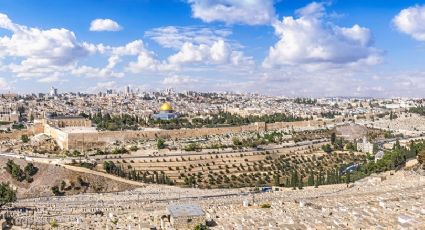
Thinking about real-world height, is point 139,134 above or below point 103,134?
below

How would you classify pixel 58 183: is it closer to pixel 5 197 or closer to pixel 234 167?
pixel 5 197

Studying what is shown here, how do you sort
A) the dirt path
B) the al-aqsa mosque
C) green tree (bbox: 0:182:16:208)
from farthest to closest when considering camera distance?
the al-aqsa mosque, the dirt path, green tree (bbox: 0:182:16:208)

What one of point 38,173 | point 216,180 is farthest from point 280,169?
point 38,173

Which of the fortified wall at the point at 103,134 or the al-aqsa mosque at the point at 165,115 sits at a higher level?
the al-aqsa mosque at the point at 165,115

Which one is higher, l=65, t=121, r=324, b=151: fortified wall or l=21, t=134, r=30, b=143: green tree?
l=65, t=121, r=324, b=151: fortified wall

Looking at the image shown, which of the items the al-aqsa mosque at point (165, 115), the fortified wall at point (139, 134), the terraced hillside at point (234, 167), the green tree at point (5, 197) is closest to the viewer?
the green tree at point (5, 197)

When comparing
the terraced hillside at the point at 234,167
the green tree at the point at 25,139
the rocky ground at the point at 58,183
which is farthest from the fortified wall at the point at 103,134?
the rocky ground at the point at 58,183

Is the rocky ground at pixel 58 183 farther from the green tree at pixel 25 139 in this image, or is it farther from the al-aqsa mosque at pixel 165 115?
the al-aqsa mosque at pixel 165 115

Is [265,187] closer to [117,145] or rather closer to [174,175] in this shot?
[174,175]

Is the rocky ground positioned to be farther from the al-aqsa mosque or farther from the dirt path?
the al-aqsa mosque

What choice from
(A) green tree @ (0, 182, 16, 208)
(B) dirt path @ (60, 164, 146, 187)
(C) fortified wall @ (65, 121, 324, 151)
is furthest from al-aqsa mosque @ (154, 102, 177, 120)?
(A) green tree @ (0, 182, 16, 208)

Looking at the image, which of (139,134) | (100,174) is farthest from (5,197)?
(139,134)

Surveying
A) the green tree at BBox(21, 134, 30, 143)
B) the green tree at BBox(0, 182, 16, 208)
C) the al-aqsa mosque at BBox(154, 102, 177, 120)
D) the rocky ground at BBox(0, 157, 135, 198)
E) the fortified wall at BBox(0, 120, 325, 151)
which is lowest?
the rocky ground at BBox(0, 157, 135, 198)
